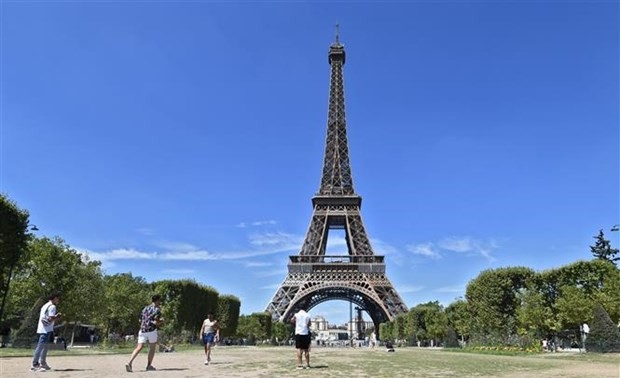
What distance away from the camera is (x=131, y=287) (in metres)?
66.0

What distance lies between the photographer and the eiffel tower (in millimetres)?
78188

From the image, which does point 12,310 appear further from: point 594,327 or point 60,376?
point 594,327

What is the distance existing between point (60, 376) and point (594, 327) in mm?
29837

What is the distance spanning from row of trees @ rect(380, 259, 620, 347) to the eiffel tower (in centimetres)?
3358

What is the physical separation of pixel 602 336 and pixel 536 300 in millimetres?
9644

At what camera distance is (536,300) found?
40594mm

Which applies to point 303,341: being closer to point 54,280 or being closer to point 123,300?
point 54,280

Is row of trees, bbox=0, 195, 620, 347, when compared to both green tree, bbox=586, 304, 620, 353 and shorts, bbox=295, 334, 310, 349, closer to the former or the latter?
green tree, bbox=586, 304, 620, 353

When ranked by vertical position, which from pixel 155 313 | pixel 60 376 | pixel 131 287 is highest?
pixel 131 287

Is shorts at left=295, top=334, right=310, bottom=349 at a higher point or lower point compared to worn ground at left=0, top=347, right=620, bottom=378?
higher

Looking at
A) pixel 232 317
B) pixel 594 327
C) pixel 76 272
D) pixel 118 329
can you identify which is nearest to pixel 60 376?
pixel 594 327

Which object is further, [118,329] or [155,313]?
[118,329]

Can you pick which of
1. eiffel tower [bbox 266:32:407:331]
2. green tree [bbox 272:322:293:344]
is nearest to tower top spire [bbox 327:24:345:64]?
eiffel tower [bbox 266:32:407:331]

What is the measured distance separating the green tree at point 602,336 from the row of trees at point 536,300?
711cm
